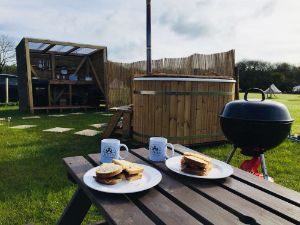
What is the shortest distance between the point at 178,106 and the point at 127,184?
3.74 meters

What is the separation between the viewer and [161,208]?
3.73 feet

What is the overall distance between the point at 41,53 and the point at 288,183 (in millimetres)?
12866

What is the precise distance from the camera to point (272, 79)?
4694 cm

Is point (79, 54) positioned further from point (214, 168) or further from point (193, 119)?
point (214, 168)

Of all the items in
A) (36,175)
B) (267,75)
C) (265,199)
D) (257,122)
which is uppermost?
(267,75)

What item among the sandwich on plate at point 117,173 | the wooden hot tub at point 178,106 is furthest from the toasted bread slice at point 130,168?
the wooden hot tub at point 178,106

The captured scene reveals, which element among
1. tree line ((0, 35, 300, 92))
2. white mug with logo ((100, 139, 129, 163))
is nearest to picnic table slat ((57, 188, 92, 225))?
white mug with logo ((100, 139, 129, 163))

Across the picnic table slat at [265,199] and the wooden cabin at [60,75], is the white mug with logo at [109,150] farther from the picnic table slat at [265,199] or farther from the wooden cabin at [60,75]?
the wooden cabin at [60,75]

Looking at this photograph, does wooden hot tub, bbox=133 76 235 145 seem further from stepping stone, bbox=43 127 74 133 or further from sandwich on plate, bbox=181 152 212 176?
sandwich on plate, bbox=181 152 212 176

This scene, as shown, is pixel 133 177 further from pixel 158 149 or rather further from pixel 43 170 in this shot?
pixel 43 170

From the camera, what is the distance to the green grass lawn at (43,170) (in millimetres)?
2697

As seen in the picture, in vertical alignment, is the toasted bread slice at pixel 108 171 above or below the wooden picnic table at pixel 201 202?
above

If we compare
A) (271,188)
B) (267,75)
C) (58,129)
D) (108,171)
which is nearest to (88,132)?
(58,129)

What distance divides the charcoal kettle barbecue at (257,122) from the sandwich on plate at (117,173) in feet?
3.86
